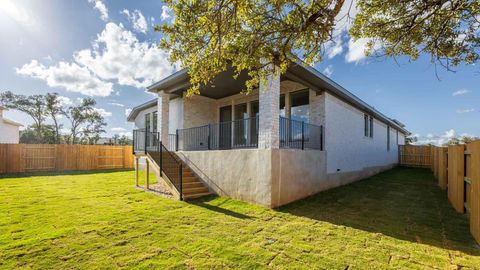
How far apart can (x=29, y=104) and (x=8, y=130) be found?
6.34 meters

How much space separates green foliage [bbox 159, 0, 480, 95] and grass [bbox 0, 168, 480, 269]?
11.2 feet

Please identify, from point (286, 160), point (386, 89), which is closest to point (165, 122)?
point (286, 160)

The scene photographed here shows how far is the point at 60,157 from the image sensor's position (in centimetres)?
1639

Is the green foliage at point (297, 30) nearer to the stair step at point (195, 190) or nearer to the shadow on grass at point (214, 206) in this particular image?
the shadow on grass at point (214, 206)

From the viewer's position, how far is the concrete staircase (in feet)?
25.5

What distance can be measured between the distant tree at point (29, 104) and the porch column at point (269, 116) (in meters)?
33.4


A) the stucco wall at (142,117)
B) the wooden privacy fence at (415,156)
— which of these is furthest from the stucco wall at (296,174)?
the wooden privacy fence at (415,156)

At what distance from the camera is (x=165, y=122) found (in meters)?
10.7

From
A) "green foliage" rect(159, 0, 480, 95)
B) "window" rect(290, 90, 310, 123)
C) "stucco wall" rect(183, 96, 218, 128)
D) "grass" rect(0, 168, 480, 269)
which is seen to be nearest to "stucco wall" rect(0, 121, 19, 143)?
"grass" rect(0, 168, 480, 269)

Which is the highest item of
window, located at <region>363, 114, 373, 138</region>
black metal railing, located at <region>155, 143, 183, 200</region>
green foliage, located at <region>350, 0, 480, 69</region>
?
green foliage, located at <region>350, 0, 480, 69</region>

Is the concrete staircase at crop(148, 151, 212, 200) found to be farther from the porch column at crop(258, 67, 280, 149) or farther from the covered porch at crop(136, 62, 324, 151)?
the porch column at crop(258, 67, 280, 149)

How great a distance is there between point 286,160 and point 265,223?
2217 millimetres

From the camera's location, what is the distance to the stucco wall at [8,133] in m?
21.5

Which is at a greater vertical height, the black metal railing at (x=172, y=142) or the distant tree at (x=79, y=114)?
the distant tree at (x=79, y=114)
